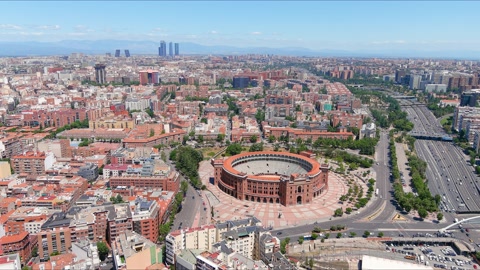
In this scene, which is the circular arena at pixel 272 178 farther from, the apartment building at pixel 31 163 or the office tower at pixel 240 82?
the office tower at pixel 240 82

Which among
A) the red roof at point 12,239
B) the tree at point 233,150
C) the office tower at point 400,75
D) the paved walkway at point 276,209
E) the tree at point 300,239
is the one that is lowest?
the paved walkway at point 276,209

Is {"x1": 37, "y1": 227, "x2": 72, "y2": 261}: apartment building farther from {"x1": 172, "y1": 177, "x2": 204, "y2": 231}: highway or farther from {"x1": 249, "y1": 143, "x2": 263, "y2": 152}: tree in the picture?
{"x1": 249, "y1": 143, "x2": 263, "y2": 152}: tree

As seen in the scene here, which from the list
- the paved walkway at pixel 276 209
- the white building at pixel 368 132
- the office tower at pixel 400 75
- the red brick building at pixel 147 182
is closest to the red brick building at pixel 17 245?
the red brick building at pixel 147 182

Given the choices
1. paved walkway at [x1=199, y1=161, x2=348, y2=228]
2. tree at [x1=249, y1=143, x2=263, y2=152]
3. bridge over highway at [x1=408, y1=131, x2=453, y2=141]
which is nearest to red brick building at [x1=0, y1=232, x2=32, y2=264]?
paved walkway at [x1=199, y1=161, x2=348, y2=228]

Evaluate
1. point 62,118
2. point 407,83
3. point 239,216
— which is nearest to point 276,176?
point 239,216

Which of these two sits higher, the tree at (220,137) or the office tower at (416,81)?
the office tower at (416,81)

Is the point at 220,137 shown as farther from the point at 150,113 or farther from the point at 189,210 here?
the point at 189,210
